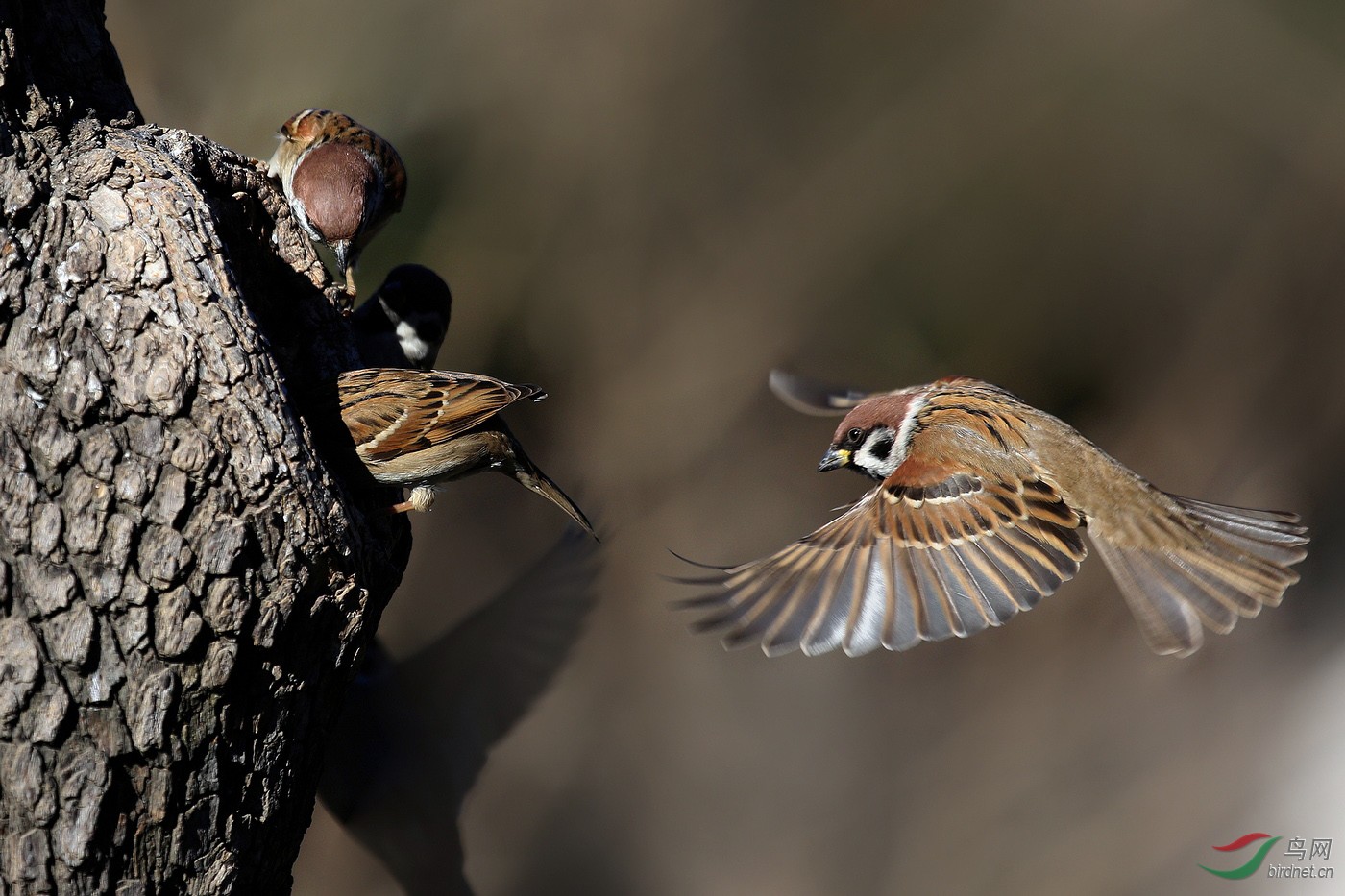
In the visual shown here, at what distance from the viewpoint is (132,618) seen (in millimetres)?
1812

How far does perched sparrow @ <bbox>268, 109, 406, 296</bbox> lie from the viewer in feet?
10.5

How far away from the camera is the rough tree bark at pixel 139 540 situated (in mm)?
1802

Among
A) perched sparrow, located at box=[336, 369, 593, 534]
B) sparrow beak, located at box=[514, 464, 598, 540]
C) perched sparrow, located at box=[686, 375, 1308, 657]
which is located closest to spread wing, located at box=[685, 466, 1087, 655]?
perched sparrow, located at box=[686, 375, 1308, 657]

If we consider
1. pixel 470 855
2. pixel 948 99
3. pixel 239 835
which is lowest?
pixel 470 855

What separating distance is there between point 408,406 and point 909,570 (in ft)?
3.85

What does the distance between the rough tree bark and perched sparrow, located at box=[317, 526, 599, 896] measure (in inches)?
55.4

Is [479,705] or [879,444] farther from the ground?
[879,444]

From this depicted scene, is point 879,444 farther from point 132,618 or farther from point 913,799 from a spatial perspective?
point 913,799

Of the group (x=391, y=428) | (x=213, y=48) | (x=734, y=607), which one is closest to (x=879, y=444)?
(x=734, y=607)

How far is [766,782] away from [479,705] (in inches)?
79.8

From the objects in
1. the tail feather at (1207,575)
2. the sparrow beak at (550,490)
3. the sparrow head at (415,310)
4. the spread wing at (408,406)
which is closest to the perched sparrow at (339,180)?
the sparrow head at (415,310)

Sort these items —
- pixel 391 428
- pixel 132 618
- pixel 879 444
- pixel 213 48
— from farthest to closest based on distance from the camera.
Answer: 1. pixel 213 48
2. pixel 879 444
3. pixel 391 428
4. pixel 132 618

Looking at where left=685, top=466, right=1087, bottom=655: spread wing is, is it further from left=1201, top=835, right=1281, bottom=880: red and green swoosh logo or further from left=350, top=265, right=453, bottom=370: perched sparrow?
left=1201, top=835, right=1281, bottom=880: red and green swoosh logo

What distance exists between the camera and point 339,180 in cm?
325
